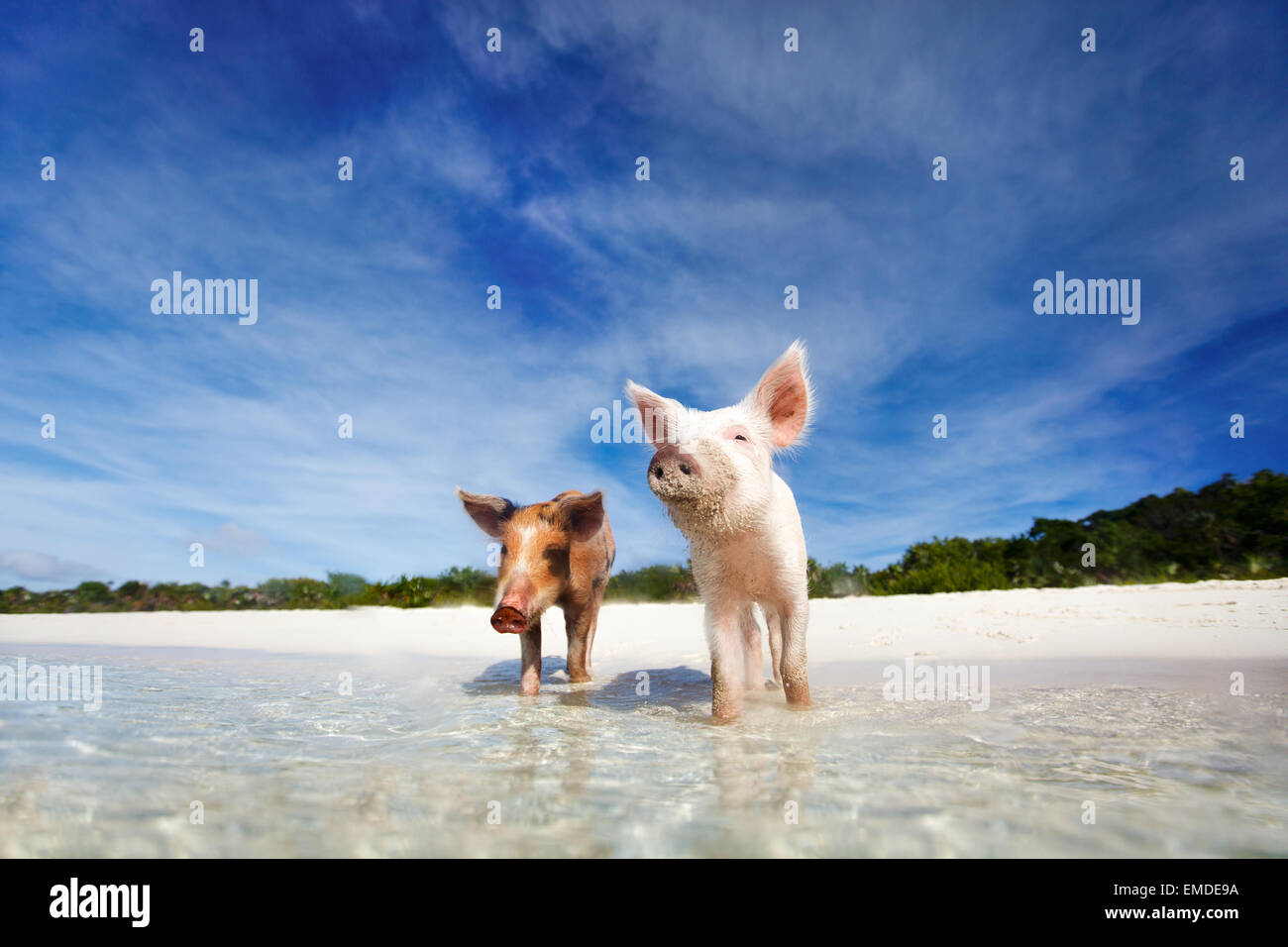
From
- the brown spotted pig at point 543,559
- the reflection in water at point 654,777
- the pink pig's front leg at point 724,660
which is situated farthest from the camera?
the brown spotted pig at point 543,559

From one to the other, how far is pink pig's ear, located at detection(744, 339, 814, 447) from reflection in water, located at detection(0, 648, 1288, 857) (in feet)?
6.93

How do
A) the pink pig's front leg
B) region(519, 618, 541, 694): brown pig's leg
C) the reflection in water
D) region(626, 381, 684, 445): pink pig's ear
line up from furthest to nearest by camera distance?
1. region(519, 618, 541, 694): brown pig's leg
2. the pink pig's front leg
3. region(626, 381, 684, 445): pink pig's ear
4. the reflection in water

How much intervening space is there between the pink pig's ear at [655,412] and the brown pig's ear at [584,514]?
5.63 feet

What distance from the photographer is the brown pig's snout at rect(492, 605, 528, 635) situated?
17.2 feet

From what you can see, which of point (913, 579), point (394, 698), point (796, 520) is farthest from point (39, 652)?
point (913, 579)

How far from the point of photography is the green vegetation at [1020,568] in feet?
47.8

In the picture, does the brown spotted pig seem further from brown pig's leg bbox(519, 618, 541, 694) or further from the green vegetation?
the green vegetation

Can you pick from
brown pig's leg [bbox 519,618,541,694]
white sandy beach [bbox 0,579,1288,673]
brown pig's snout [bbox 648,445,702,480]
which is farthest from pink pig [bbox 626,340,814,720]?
white sandy beach [bbox 0,579,1288,673]

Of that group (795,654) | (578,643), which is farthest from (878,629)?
(795,654)

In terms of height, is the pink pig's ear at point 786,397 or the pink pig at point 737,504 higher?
the pink pig's ear at point 786,397

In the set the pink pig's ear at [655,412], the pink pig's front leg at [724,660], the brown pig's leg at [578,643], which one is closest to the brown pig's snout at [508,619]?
the brown pig's leg at [578,643]

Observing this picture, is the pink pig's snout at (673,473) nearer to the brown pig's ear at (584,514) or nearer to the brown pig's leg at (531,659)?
the brown pig's ear at (584,514)

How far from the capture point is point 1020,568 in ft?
50.2

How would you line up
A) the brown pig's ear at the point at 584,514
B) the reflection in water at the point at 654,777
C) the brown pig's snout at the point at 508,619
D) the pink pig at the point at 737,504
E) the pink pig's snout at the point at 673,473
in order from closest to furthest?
the reflection in water at the point at 654,777 → the pink pig's snout at the point at 673,473 → the pink pig at the point at 737,504 → the brown pig's snout at the point at 508,619 → the brown pig's ear at the point at 584,514
